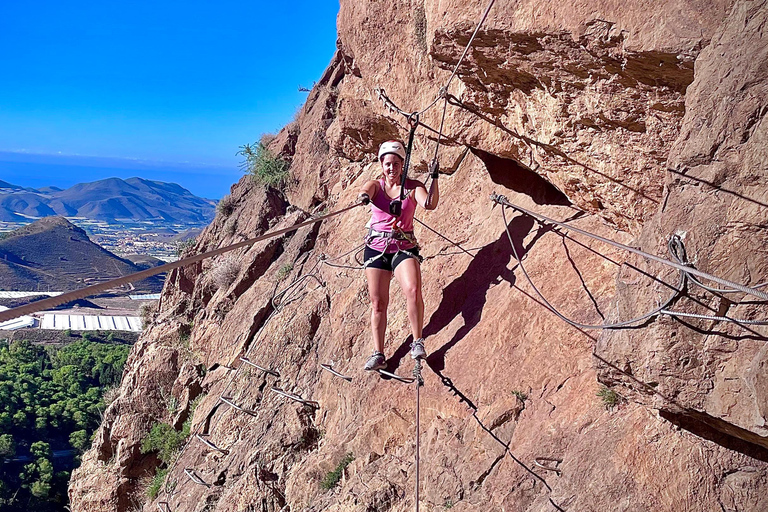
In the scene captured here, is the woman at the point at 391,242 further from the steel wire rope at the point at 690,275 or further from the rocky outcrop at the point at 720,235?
the steel wire rope at the point at 690,275

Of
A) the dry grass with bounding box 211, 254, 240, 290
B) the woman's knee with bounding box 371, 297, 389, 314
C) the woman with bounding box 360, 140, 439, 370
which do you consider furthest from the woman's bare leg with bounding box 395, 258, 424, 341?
the dry grass with bounding box 211, 254, 240, 290

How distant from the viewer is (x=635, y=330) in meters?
3.89

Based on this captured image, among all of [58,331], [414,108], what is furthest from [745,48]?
[58,331]

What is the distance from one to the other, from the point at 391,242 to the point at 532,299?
1.64m

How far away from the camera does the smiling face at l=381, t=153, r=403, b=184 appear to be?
21.0ft

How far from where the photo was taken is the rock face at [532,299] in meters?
3.56

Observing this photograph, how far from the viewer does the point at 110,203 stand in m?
154

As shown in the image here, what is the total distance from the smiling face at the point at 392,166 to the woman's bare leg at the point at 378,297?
1065mm

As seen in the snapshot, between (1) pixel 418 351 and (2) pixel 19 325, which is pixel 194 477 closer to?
(1) pixel 418 351

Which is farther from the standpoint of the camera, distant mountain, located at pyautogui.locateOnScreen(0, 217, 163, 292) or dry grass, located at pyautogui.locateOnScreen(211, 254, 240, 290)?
distant mountain, located at pyautogui.locateOnScreen(0, 217, 163, 292)

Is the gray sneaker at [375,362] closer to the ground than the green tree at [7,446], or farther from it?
farther from it

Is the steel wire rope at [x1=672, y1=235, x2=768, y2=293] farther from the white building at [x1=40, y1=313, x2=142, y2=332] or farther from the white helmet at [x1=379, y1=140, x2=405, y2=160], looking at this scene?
the white building at [x1=40, y1=313, x2=142, y2=332]

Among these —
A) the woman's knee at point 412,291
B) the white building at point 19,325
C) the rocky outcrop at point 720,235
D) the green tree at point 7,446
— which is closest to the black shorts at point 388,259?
the woman's knee at point 412,291

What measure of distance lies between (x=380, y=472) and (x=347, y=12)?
6.82 metres
